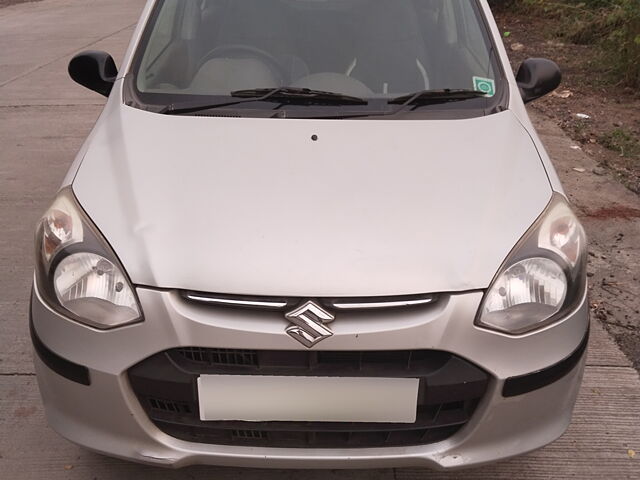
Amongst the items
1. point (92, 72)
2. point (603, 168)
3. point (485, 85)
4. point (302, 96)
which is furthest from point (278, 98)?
point (603, 168)

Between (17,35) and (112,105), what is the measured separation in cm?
1000

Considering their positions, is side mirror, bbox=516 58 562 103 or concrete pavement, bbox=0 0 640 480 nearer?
concrete pavement, bbox=0 0 640 480

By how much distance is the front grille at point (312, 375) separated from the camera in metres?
1.71

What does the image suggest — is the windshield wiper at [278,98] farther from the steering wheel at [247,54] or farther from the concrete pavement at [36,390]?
the concrete pavement at [36,390]

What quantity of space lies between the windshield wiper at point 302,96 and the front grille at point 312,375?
1.07 meters

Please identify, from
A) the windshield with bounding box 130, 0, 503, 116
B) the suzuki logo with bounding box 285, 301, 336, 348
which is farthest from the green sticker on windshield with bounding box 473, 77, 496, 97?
the suzuki logo with bounding box 285, 301, 336, 348

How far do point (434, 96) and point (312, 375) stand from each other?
1224 mm

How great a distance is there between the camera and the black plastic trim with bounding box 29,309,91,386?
5.84ft

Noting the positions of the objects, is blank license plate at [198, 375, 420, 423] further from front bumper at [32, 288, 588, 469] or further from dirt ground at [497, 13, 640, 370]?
dirt ground at [497, 13, 640, 370]

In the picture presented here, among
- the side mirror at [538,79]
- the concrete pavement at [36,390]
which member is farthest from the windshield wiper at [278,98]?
the concrete pavement at [36,390]

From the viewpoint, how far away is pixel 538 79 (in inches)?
112

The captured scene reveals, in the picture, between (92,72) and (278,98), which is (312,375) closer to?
(278,98)

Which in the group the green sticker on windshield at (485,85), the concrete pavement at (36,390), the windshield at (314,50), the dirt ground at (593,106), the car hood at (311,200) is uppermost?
the windshield at (314,50)

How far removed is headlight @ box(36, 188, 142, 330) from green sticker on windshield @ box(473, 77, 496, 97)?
1480mm
